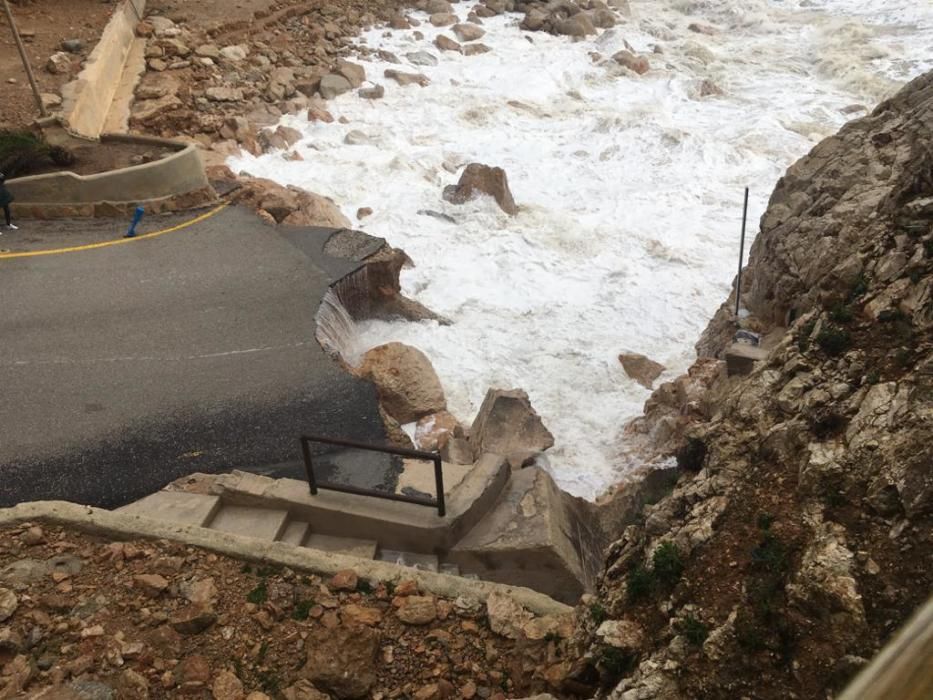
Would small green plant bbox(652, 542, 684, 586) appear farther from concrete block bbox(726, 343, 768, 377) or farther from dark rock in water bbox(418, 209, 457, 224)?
dark rock in water bbox(418, 209, 457, 224)

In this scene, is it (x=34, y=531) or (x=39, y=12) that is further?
(x=39, y=12)

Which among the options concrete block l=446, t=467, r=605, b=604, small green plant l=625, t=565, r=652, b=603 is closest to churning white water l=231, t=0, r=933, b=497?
concrete block l=446, t=467, r=605, b=604

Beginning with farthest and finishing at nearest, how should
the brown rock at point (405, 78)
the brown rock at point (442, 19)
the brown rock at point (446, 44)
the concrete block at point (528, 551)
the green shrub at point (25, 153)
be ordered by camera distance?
1. the brown rock at point (442, 19)
2. the brown rock at point (446, 44)
3. the brown rock at point (405, 78)
4. the green shrub at point (25, 153)
5. the concrete block at point (528, 551)

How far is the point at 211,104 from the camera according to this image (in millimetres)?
18469

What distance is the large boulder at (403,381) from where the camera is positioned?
10094 mm

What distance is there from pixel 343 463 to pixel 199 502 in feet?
5.45

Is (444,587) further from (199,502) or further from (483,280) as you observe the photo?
(483,280)

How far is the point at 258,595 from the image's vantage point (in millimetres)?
5988

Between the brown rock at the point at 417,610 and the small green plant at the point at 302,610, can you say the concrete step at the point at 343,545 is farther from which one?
the brown rock at the point at 417,610

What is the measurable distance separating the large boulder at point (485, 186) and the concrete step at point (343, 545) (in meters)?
11.5

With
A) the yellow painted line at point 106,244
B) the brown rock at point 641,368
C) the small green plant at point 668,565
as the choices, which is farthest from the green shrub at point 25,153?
the small green plant at point 668,565

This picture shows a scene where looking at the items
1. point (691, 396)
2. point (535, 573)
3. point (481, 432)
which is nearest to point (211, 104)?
point (481, 432)

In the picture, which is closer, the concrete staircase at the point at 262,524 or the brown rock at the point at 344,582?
the brown rock at the point at 344,582

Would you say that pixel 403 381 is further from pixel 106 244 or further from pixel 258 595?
pixel 106 244
